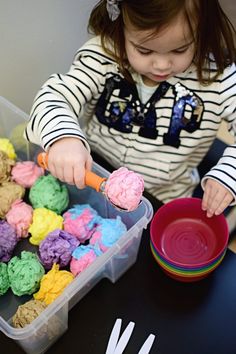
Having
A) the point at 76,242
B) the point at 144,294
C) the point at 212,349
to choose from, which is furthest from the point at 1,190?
the point at 212,349

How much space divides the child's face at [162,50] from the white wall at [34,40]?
17cm

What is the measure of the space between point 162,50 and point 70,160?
8.0 inches

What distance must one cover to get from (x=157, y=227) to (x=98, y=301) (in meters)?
0.15

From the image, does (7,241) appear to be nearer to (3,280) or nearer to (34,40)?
(3,280)

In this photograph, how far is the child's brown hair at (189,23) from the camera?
68 cm

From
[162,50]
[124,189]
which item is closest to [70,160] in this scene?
[124,189]

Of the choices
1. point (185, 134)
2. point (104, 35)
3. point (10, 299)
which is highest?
point (104, 35)

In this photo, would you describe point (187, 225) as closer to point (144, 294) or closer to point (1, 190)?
point (144, 294)

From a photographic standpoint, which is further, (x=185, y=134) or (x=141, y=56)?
(x=185, y=134)

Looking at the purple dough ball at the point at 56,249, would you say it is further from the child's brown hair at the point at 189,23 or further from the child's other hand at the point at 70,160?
the child's brown hair at the point at 189,23

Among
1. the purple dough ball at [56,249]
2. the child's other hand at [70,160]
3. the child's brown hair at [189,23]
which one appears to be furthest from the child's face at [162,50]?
the purple dough ball at [56,249]

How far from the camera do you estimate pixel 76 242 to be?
29.9 inches

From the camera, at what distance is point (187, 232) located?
80 centimetres

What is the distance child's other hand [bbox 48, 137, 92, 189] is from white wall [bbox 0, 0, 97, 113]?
223 mm
